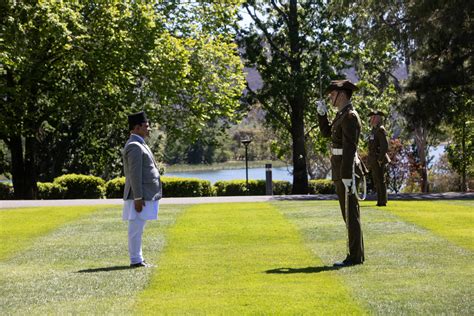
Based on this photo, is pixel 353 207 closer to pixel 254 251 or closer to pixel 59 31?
pixel 254 251

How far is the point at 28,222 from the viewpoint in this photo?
759 inches

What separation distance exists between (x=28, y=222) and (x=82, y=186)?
1870 centimetres

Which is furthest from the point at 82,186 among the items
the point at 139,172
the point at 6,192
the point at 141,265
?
the point at 139,172

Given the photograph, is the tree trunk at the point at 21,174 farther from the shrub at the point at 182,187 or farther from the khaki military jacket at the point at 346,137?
the khaki military jacket at the point at 346,137

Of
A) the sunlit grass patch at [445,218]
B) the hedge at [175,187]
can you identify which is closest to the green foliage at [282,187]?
the hedge at [175,187]

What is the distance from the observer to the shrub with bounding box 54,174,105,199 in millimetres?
37594

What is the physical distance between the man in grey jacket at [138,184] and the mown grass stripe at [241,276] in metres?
0.53

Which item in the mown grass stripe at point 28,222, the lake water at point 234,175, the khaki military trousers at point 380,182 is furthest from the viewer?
the lake water at point 234,175

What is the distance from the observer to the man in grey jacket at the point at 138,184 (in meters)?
11.4

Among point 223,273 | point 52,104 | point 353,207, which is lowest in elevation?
point 223,273

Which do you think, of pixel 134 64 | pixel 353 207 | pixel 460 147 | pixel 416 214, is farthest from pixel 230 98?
pixel 353 207

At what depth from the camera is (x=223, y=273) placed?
1098 cm

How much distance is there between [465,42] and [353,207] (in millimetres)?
20403

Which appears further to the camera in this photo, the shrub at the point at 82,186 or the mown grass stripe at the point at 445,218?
the shrub at the point at 82,186
